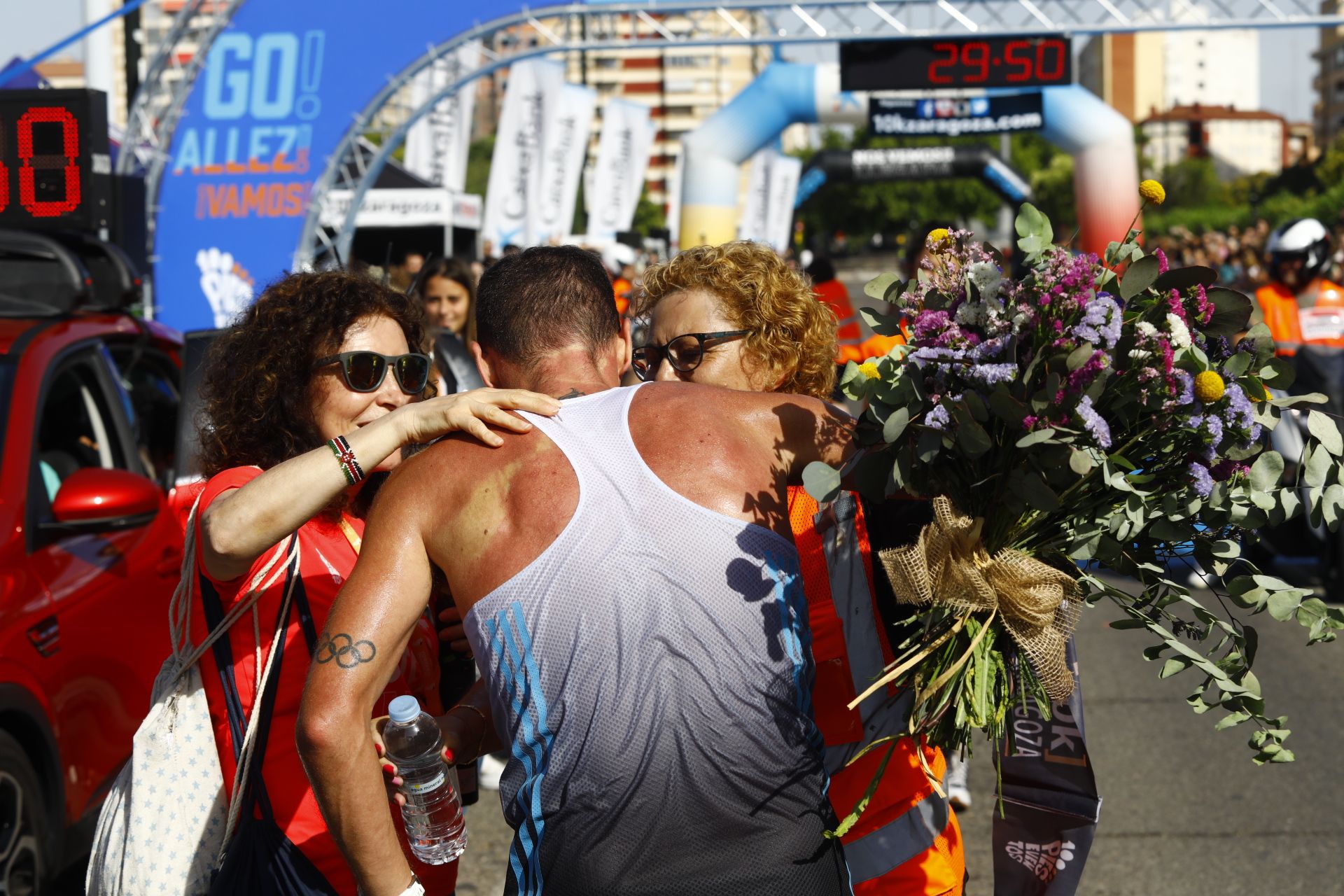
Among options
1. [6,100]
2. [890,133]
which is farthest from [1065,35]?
[6,100]

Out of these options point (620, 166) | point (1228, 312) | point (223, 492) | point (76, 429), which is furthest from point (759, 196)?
point (1228, 312)

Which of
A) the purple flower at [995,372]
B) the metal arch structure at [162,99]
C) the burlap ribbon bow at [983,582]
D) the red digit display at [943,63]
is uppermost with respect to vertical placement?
the red digit display at [943,63]

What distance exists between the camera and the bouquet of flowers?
6.56 ft

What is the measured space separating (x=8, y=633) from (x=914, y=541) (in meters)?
2.57

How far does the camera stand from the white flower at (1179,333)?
2006 millimetres

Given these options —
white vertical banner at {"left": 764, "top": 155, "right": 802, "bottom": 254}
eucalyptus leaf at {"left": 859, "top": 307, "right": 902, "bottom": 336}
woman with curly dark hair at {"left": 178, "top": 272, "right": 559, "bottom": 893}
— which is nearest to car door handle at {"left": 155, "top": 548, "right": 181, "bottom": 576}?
woman with curly dark hair at {"left": 178, "top": 272, "right": 559, "bottom": 893}

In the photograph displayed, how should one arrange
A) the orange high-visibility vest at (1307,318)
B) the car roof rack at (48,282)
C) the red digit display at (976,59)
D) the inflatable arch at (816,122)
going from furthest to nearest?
1. the inflatable arch at (816,122)
2. the red digit display at (976,59)
3. the orange high-visibility vest at (1307,318)
4. the car roof rack at (48,282)

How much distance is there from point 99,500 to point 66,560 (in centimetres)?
23

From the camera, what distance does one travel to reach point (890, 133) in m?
18.7

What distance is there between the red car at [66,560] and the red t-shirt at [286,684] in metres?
1.47

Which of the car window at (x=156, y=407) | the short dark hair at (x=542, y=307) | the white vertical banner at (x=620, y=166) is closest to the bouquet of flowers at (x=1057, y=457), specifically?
the short dark hair at (x=542, y=307)

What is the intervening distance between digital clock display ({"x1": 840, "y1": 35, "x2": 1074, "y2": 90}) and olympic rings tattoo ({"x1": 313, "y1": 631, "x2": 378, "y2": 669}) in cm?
1292

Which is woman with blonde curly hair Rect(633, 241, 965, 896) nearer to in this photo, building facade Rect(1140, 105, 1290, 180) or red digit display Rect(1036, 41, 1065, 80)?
red digit display Rect(1036, 41, 1065, 80)

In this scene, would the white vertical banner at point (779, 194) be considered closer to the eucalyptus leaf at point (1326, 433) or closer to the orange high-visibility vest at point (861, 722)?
the orange high-visibility vest at point (861, 722)
